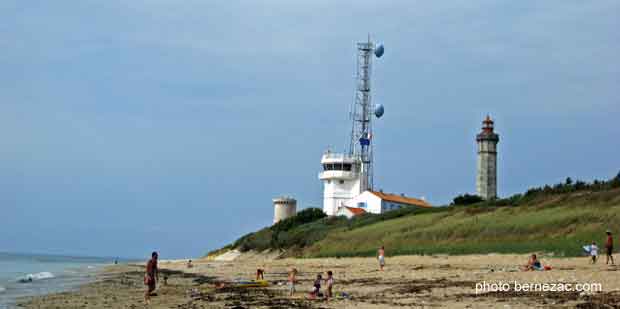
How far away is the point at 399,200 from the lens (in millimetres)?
74688

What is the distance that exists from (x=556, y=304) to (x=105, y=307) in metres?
13.4

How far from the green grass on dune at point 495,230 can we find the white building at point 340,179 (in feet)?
59.8

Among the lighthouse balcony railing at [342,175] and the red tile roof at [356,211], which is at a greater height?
the lighthouse balcony railing at [342,175]

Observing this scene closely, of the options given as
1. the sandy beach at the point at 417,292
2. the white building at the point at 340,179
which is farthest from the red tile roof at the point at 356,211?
the sandy beach at the point at 417,292

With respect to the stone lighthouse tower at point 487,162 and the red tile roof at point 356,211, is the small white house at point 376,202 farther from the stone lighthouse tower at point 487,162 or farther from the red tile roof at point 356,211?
the stone lighthouse tower at point 487,162

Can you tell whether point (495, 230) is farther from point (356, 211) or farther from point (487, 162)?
point (487, 162)

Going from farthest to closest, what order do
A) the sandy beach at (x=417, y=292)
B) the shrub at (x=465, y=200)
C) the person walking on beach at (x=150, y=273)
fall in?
the shrub at (x=465, y=200) < the person walking on beach at (x=150, y=273) < the sandy beach at (x=417, y=292)

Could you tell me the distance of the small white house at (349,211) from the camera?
69.5 metres

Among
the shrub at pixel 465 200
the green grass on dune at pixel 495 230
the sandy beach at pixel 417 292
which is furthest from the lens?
the shrub at pixel 465 200

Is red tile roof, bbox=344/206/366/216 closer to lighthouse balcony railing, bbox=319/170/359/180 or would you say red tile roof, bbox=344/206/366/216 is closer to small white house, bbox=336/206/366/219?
small white house, bbox=336/206/366/219

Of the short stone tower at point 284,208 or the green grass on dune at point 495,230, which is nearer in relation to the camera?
the green grass on dune at point 495,230

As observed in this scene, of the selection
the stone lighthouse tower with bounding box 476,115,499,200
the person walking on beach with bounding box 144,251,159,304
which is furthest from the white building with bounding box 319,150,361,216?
the person walking on beach with bounding box 144,251,159,304

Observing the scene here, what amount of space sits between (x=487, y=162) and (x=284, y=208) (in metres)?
22.4

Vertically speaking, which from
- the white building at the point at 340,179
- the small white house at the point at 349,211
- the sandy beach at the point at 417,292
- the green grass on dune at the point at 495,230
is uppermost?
the white building at the point at 340,179
